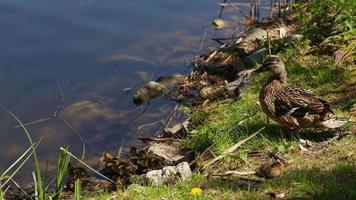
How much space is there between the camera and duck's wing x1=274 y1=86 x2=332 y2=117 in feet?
19.4

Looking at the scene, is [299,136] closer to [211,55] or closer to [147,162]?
[147,162]

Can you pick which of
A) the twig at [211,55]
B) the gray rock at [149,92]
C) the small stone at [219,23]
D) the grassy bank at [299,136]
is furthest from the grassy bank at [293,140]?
the small stone at [219,23]

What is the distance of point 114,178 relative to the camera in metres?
6.73

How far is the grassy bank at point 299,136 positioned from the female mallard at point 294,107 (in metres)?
0.18

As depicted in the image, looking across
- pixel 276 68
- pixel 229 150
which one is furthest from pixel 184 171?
pixel 276 68

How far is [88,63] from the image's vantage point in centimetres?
1014

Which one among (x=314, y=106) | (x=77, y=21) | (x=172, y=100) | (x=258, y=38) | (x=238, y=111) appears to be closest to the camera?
(x=314, y=106)

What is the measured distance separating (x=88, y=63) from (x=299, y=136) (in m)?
4.93

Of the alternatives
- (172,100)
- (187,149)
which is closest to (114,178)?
(187,149)

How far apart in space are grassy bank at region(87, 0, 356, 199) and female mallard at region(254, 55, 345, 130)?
18 cm

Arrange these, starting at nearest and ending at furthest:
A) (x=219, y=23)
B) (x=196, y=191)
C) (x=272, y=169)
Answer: (x=196, y=191), (x=272, y=169), (x=219, y=23)

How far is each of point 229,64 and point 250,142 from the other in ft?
12.7

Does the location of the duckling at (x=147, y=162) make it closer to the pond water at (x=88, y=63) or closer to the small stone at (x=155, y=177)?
the small stone at (x=155, y=177)

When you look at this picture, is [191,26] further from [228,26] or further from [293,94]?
[293,94]
